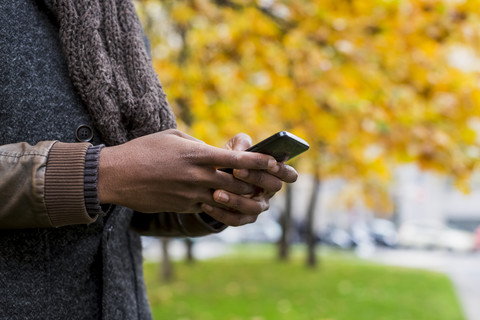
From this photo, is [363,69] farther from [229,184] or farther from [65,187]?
[65,187]

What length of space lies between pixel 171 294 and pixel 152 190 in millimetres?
8113

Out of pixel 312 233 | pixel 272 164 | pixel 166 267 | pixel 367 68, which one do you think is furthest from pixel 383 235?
pixel 272 164

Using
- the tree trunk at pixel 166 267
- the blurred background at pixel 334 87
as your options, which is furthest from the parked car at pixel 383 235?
→ the tree trunk at pixel 166 267

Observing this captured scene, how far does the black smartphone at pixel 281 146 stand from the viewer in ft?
3.20

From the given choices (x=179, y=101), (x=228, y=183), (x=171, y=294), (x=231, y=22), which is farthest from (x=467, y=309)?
(x=228, y=183)

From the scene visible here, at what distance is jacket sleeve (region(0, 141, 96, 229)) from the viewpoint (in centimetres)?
93

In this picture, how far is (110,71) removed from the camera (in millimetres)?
1122

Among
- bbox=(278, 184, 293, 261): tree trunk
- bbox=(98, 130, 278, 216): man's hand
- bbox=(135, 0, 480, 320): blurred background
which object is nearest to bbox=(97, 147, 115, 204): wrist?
bbox=(98, 130, 278, 216): man's hand

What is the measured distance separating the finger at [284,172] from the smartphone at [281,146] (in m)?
0.02

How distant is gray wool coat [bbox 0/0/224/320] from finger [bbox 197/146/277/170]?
1.05ft

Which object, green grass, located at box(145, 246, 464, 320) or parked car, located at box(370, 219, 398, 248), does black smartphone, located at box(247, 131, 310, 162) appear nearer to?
green grass, located at box(145, 246, 464, 320)

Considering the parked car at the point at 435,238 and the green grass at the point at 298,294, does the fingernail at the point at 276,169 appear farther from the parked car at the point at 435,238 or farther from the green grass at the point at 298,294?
the parked car at the point at 435,238

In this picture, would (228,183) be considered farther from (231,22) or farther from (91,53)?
(231,22)

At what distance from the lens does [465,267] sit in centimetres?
1730
